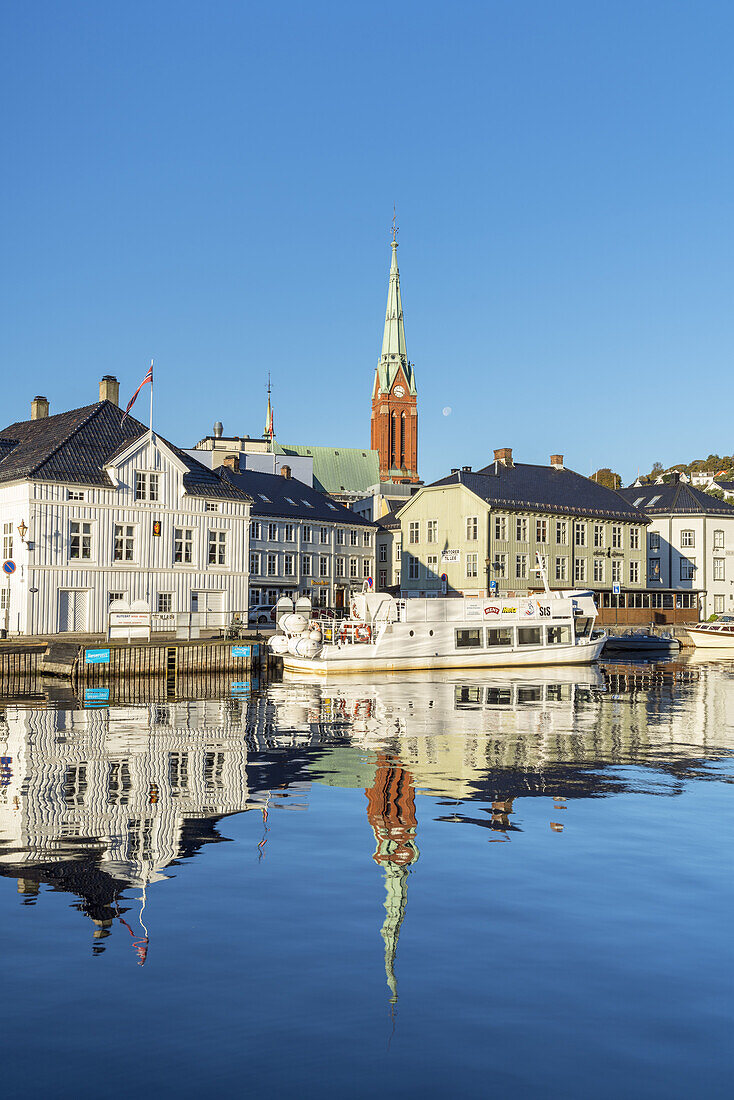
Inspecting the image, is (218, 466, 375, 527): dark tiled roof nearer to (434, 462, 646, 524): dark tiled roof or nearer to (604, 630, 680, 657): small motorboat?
(434, 462, 646, 524): dark tiled roof

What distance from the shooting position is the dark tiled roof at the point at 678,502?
98.9 metres

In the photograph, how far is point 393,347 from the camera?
194 meters

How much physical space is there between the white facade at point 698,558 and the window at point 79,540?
60.6 m

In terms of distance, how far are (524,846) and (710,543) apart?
292ft

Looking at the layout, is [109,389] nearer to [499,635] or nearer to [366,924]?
[499,635]

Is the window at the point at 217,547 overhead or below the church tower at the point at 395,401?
below

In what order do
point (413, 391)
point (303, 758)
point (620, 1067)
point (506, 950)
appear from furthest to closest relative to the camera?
1. point (413, 391)
2. point (303, 758)
3. point (506, 950)
4. point (620, 1067)

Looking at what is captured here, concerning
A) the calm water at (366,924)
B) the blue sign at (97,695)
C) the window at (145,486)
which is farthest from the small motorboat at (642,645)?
the calm water at (366,924)

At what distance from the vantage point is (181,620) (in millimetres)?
60062

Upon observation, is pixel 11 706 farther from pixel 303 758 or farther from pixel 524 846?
pixel 524 846

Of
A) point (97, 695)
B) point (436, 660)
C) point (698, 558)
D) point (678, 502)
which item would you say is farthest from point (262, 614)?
point (678, 502)

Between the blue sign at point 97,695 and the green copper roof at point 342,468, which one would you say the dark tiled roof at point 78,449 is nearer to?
the blue sign at point 97,695

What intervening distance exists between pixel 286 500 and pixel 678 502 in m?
42.4

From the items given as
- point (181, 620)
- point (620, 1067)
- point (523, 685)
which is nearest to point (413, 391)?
point (181, 620)
